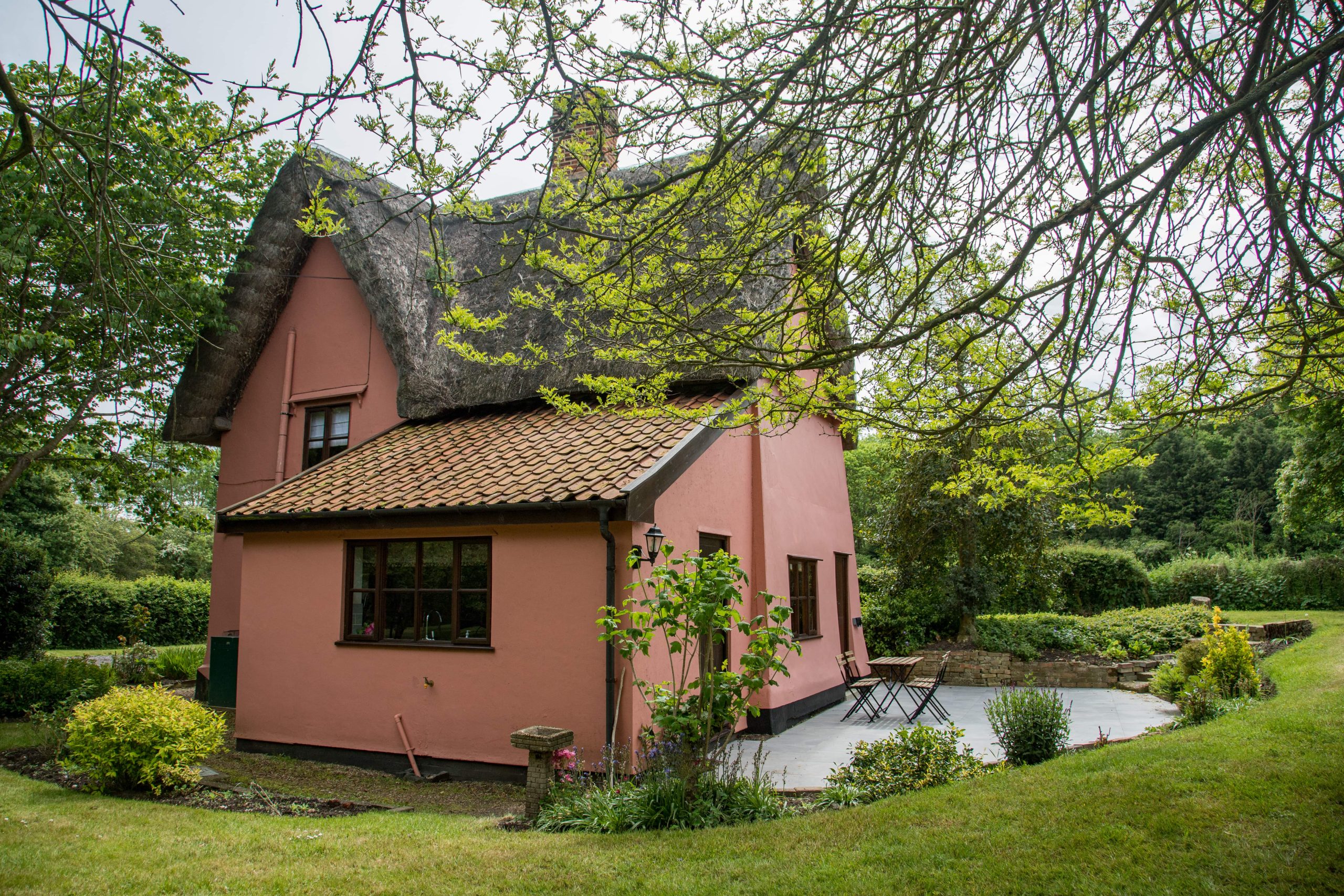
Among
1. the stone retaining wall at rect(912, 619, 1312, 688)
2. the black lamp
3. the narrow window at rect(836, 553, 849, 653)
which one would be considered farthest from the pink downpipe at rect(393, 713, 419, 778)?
the stone retaining wall at rect(912, 619, 1312, 688)

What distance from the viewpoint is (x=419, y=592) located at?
8492mm

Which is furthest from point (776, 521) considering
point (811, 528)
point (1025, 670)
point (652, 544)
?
point (1025, 670)

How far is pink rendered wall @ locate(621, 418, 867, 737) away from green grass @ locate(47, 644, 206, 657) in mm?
16397

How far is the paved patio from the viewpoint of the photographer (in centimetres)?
784

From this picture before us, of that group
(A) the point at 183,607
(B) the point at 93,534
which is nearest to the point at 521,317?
(A) the point at 183,607

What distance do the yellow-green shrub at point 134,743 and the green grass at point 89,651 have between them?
14545 millimetres

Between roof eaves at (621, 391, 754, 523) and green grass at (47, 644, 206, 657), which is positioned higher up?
roof eaves at (621, 391, 754, 523)

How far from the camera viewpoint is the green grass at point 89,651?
20703mm

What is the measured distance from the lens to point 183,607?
25.1 m

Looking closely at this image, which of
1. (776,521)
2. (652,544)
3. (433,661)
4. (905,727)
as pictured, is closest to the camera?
(652,544)

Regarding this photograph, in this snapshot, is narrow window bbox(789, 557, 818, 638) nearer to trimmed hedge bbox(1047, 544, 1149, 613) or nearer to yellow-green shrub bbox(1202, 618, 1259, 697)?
yellow-green shrub bbox(1202, 618, 1259, 697)

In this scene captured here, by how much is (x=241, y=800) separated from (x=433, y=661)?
1.98 metres

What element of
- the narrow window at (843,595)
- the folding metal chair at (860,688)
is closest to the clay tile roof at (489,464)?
the folding metal chair at (860,688)

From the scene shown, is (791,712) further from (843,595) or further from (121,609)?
(121,609)
